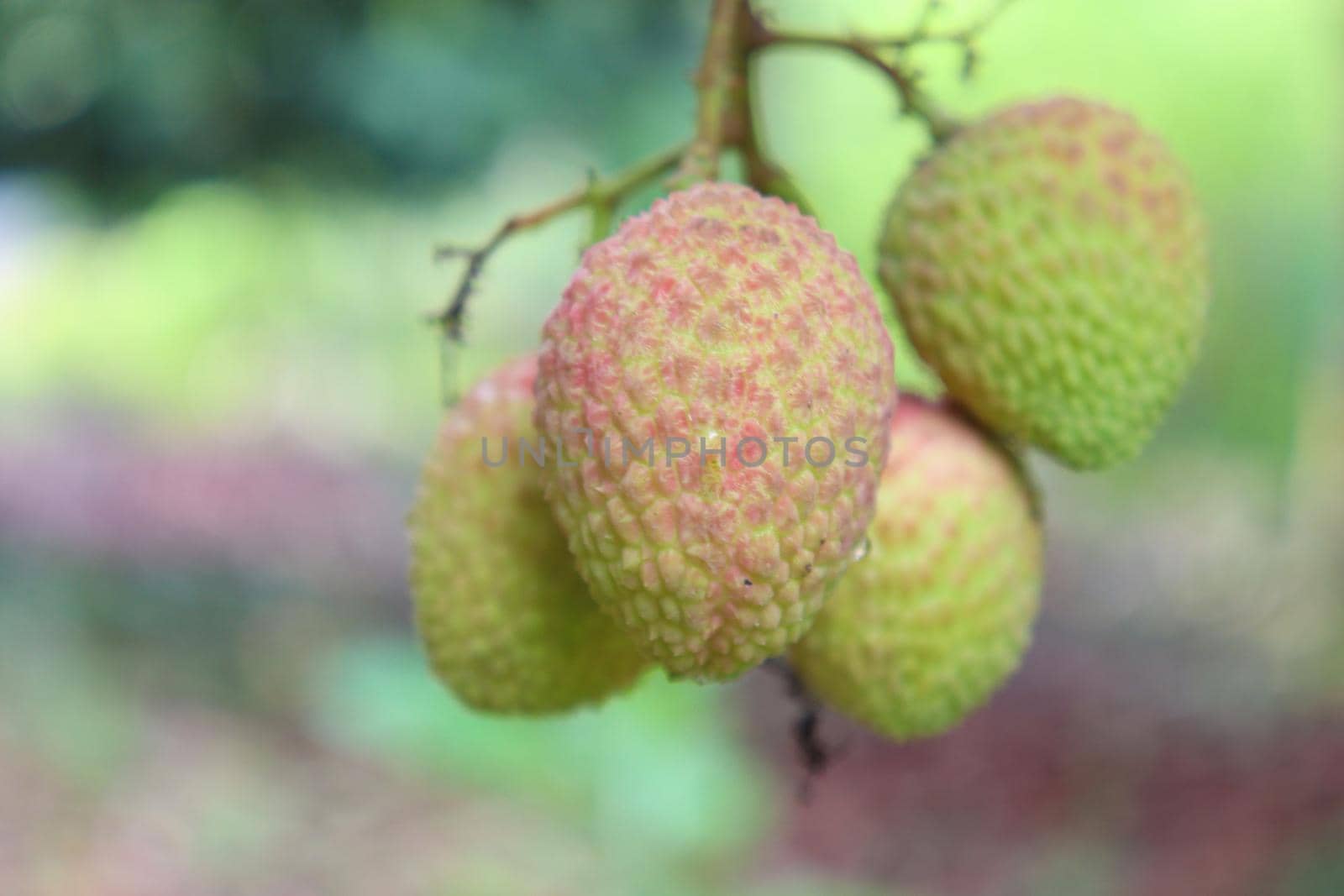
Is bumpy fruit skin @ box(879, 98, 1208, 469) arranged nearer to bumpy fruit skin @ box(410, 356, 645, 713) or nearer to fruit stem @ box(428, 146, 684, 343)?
fruit stem @ box(428, 146, 684, 343)

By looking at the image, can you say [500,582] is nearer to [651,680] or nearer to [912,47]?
[912,47]

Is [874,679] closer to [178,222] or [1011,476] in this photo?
[1011,476]

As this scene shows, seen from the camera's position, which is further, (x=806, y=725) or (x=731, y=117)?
(x=806, y=725)

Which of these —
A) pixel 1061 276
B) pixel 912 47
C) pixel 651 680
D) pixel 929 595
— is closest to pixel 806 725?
pixel 929 595

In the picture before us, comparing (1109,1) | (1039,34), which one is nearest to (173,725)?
(1039,34)

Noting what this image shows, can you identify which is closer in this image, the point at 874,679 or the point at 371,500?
the point at 874,679

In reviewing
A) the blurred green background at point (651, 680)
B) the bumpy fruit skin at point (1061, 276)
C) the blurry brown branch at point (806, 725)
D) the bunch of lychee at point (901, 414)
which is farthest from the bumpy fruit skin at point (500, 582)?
the blurred green background at point (651, 680)

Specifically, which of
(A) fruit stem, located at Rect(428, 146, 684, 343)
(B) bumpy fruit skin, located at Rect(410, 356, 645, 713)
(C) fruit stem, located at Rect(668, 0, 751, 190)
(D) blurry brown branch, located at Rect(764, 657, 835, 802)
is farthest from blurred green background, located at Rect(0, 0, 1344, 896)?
(C) fruit stem, located at Rect(668, 0, 751, 190)

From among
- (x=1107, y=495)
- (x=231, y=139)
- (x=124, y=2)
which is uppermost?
(x=124, y=2)
